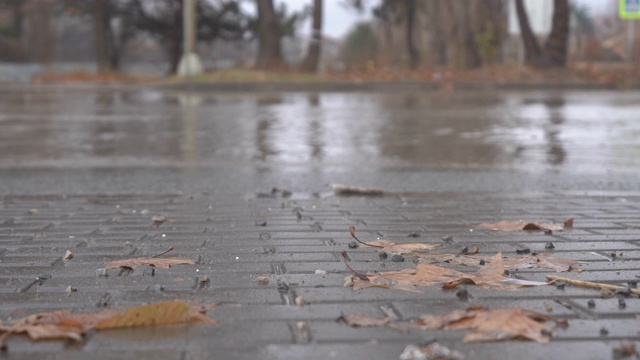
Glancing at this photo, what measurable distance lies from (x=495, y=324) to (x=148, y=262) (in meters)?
1.62

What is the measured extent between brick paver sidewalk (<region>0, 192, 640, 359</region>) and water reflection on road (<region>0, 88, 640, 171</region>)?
2.62 m

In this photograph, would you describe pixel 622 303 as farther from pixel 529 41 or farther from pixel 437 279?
pixel 529 41

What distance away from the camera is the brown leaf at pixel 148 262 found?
3.63m

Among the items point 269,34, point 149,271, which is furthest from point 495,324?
point 269,34

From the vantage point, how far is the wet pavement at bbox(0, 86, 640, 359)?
2711mm

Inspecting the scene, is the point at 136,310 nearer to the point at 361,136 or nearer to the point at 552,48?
the point at 361,136

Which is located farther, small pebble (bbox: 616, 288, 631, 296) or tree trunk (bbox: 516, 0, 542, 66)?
tree trunk (bbox: 516, 0, 542, 66)

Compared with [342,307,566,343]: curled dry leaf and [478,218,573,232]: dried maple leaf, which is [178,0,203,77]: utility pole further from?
[342,307,566,343]: curled dry leaf

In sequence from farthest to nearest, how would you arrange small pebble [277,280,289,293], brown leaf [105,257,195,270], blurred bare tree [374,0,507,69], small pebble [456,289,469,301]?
1. blurred bare tree [374,0,507,69]
2. brown leaf [105,257,195,270]
3. small pebble [277,280,289,293]
4. small pebble [456,289,469,301]

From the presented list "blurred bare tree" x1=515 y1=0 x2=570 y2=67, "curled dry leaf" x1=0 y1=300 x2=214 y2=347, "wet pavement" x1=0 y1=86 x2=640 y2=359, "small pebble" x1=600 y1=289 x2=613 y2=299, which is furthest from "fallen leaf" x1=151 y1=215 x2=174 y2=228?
"blurred bare tree" x1=515 y1=0 x2=570 y2=67

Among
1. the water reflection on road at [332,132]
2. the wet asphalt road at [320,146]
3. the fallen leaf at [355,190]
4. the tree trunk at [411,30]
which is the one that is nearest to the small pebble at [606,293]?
the fallen leaf at [355,190]

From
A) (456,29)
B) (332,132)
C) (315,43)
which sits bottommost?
(332,132)

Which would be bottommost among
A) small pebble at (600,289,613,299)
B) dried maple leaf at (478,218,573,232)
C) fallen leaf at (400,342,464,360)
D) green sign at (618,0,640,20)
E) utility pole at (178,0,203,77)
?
dried maple leaf at (478,218,573,232)

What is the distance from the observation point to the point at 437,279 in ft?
11.0
